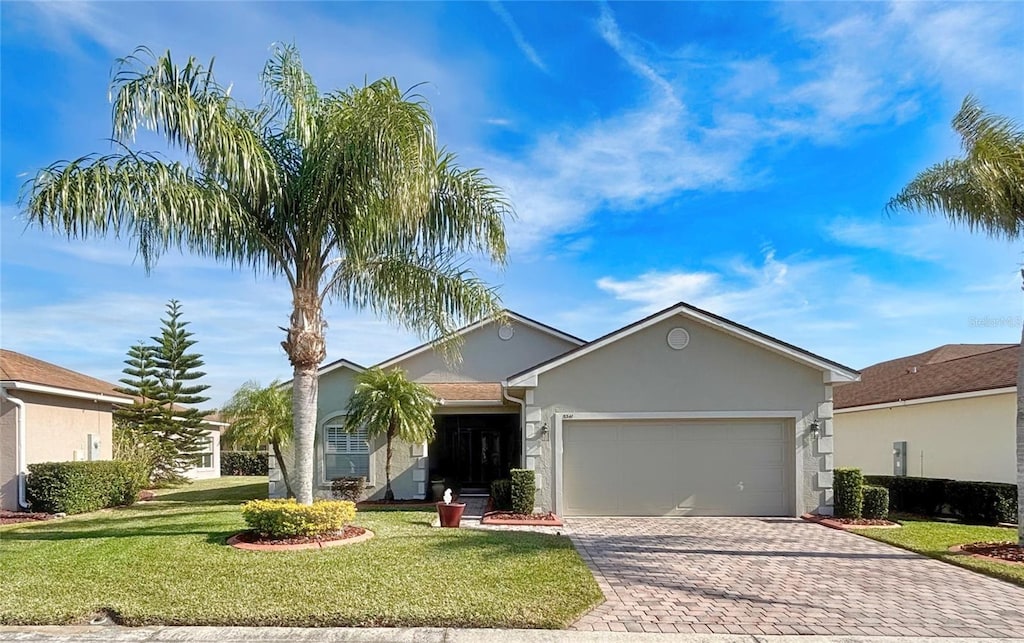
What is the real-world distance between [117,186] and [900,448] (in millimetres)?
19287

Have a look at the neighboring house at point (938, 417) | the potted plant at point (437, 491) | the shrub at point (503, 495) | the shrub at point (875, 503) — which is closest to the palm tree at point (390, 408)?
the potted plant at point (437, 491)

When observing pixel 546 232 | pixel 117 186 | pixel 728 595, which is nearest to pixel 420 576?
pixel 728 595

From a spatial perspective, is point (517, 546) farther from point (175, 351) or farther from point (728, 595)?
point (175, 351)

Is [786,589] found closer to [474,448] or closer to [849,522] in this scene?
[849,522]

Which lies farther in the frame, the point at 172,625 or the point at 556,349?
the point at 556,349

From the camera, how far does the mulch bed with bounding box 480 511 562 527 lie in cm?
→ 1282

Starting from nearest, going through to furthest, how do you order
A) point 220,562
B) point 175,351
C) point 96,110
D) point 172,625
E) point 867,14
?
point 172,625, point 220,562, point 96,110, point 867,14, point 175,351

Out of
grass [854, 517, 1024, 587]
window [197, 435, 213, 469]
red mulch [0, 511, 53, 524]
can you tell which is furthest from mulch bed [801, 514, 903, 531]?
window [197, 435, 213, 469]

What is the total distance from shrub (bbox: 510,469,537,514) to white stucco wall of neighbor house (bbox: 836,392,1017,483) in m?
10.3

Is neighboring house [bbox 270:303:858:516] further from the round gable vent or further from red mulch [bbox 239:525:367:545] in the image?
red mulch [bbox 239:525:367:545]

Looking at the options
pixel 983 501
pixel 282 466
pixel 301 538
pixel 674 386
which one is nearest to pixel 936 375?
pixel 983 501

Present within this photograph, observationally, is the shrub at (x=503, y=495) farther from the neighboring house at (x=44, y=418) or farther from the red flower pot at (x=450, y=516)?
the neighboring house at (x=44, y=418)

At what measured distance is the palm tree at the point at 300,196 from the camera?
886cm

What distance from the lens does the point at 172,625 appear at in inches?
246
